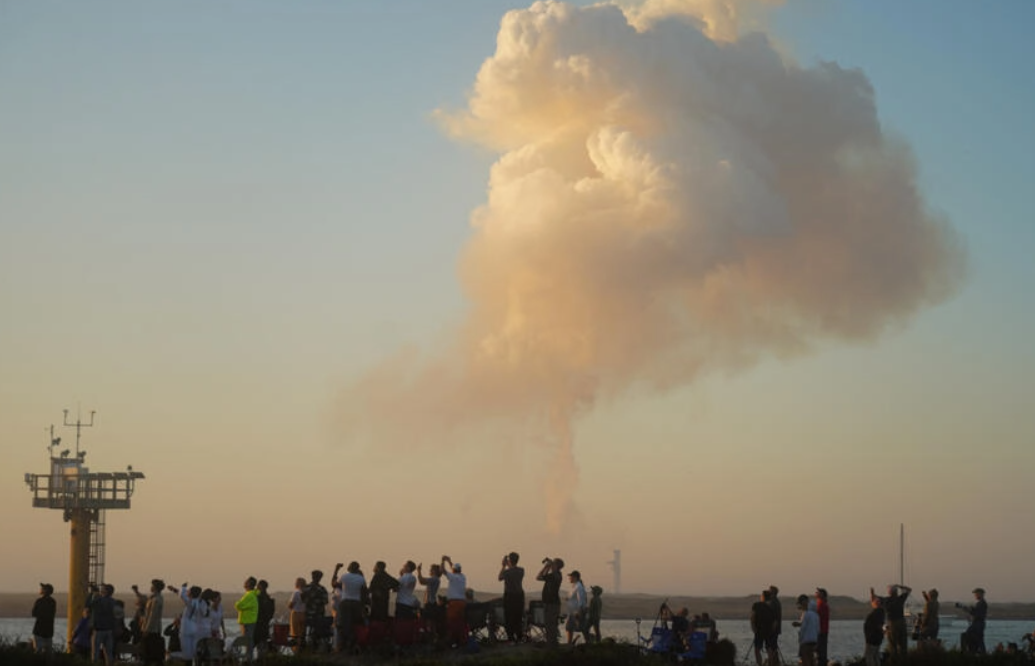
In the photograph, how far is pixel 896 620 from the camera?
29031 millimetres

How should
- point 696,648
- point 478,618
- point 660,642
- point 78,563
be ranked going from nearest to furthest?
point 696,648 < point 660,642 < point 478,618 < point 78,563

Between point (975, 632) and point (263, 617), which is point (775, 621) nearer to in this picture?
point (975, 632)

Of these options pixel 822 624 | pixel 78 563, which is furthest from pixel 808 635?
pixel 78 563

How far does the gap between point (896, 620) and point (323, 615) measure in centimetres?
1271

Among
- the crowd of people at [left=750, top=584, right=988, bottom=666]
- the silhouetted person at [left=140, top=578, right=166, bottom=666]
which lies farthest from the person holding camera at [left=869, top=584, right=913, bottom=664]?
the silhouetted person at [left=140, top=578, right=166, bottom=666]

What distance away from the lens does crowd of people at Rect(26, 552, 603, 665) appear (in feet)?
89.1

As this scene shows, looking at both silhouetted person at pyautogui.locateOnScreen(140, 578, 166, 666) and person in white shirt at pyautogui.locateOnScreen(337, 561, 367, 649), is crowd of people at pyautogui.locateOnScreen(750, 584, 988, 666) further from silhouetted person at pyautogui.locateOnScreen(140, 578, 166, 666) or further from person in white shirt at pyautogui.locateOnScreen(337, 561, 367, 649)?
silhouetted person at pyautogui.locateOnScreen(140, 578, 166, 666)

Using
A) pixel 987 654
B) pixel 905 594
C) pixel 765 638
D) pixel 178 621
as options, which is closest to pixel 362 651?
pixel 178 621

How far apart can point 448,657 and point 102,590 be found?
7.42 metres

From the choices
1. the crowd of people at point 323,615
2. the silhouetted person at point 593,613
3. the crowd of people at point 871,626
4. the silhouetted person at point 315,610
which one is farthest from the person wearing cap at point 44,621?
the crowd of people at point 871,626

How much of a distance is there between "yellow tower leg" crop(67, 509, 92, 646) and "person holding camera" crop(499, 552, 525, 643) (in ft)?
67.6

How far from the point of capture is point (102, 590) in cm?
2745

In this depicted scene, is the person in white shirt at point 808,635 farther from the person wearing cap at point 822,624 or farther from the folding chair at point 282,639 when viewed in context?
the folding chair at point 282,639

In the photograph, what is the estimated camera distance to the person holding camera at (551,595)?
92.7ft
